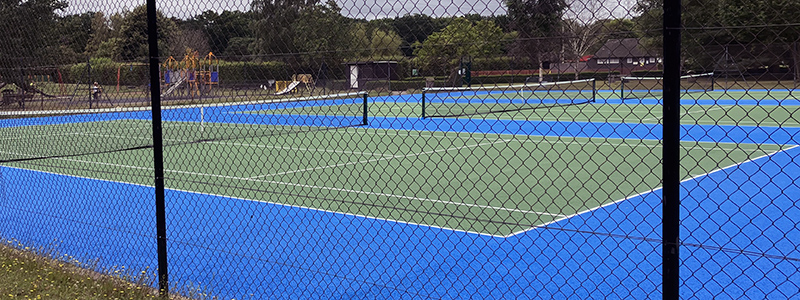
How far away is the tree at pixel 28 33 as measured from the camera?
25.5ft

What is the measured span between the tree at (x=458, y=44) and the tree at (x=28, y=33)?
4.46 metres

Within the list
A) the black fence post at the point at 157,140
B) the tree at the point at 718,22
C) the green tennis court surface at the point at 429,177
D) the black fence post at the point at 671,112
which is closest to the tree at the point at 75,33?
the green tennis court surface at the point at 429,177

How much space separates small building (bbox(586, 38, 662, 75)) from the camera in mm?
3830

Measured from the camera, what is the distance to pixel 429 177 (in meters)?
11.0

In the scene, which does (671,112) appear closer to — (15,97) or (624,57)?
(624,57)

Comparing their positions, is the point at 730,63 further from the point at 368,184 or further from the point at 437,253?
the point at 368,184

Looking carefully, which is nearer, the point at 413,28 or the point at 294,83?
the point at 413,28

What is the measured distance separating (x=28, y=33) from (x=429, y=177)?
542cm

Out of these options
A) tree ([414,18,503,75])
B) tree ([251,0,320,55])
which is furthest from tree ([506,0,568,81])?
tree ([251,0,320,55])

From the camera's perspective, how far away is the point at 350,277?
254 inches

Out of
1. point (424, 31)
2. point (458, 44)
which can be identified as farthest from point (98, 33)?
point (458, 44)

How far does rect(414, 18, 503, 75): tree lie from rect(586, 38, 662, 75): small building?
53 centimetres

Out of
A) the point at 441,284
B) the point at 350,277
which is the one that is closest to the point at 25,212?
the point at 350,277

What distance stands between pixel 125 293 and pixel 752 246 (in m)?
5.40
